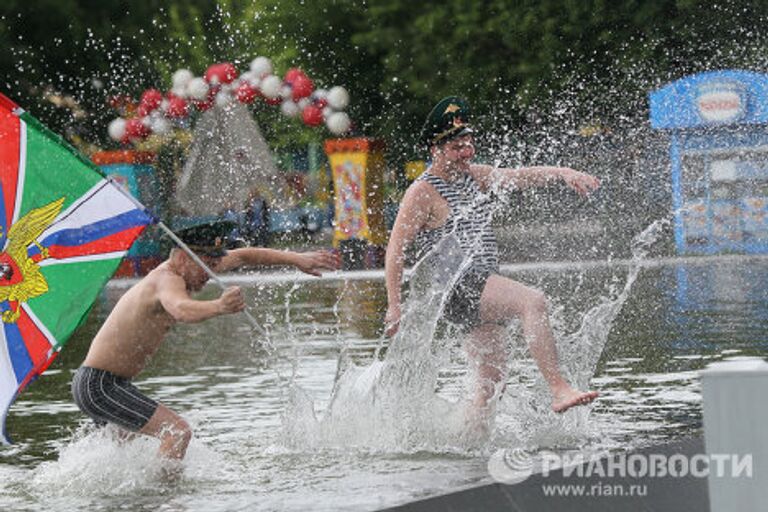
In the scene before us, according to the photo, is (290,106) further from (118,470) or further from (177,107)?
(118,470)

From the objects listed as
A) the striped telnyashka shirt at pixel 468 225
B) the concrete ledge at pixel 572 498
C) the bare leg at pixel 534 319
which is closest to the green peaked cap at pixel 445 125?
the striped telnyashka shirt at pixel 468 225

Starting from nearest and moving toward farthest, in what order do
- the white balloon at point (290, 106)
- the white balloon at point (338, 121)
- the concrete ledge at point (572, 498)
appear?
the concrete ledge at point (572, 498) → the white balloon at point (338, 121) → the white balloon at point (290, 106)

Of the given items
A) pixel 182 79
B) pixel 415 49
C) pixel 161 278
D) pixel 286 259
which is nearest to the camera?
pixel 161 278

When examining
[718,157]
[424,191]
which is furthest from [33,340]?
[718,157]

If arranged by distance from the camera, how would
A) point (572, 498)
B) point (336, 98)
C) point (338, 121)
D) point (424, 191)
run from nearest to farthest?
point (572, 498) → point (424, 191) → point (338, 121) → point (336, 98)

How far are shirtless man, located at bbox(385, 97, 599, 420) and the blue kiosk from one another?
16.6 meters

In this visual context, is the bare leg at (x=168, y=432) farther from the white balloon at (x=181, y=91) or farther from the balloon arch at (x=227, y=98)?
the white balloon at (x=181, y=91)

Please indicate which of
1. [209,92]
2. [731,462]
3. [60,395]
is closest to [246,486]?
[731,462]

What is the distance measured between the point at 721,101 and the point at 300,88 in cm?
1140

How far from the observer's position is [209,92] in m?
35.0

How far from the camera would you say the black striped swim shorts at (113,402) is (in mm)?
8203

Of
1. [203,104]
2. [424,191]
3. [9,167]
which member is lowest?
[424,191]

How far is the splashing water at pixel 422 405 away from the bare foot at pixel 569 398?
323 millimetres

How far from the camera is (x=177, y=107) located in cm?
3469
